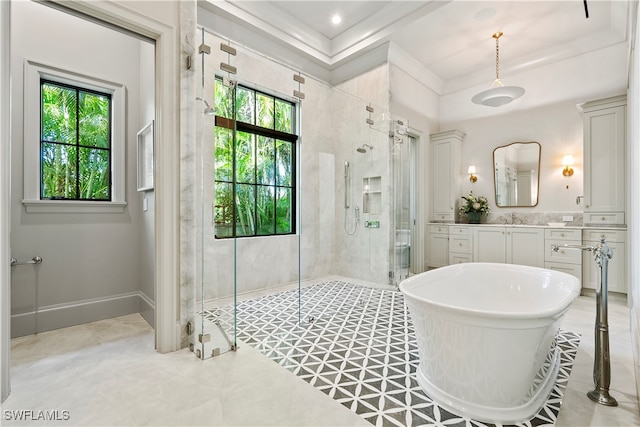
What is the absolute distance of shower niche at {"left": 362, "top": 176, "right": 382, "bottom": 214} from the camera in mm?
4160

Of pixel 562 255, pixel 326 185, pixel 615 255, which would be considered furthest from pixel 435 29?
pixel 615 255

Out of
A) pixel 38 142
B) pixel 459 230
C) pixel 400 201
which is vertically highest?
pixel 38 142

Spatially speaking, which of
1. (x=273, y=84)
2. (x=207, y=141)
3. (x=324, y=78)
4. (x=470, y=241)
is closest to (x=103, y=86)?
(x=207, y=141)

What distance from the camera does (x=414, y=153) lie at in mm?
5145

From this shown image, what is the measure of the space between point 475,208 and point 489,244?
0.70 meters

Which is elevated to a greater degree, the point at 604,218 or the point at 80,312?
the point at 604,218

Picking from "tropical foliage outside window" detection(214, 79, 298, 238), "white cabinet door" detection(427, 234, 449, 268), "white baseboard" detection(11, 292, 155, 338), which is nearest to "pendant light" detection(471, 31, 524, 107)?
"white cabinet door" detection(427, 234, 449, 268)

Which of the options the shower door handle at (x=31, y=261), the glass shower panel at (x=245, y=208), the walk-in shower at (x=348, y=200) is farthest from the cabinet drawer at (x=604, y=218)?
the shower door handle at (x=31, y=261)

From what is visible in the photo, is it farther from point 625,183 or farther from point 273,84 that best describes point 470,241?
point 273,84

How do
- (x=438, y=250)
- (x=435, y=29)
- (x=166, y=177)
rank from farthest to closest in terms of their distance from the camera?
1. (x=438, y=250)
2. (x=435, y=29)
3. (x=166, y=177)

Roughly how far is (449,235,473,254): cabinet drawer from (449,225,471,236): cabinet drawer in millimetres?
49

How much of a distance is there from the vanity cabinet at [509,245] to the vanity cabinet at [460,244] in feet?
0.25

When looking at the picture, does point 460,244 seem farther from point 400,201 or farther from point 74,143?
point 74,143

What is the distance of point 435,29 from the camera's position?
4016 mm
